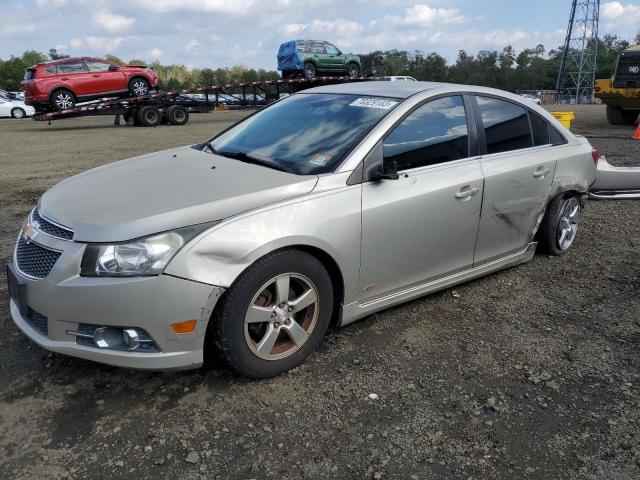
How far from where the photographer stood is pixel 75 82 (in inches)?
696

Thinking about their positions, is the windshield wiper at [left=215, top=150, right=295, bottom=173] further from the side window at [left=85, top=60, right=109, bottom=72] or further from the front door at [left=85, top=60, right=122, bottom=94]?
the side window at [left=85, top=60, right=109, bottom=72]

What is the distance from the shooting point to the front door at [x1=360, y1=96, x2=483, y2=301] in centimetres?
325

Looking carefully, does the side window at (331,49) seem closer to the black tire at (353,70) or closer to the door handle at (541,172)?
the black tire at (353,70)

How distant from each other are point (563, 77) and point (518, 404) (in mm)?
82412

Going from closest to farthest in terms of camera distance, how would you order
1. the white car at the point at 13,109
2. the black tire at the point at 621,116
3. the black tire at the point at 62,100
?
the black tire at the point at 621,116
the black tire at the point at 62,100
the white car at the point at 13,109

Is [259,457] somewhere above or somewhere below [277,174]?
below

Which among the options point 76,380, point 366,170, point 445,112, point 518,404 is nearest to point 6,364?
point 76,380

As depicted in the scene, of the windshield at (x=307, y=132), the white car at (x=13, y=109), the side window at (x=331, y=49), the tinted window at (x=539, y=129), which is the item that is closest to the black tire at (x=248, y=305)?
the windshield at (x=307, y=132)

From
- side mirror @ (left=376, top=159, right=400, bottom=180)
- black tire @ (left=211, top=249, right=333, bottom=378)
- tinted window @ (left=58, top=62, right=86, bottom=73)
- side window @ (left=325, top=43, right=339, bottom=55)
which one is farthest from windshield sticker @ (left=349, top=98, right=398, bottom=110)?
side window @ (left=325, top=43, right=339, bottom=55)

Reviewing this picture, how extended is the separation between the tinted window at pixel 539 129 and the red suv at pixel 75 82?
16896mm

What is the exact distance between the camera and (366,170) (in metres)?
3.21

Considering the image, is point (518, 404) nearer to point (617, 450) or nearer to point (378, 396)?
point (617, 450)

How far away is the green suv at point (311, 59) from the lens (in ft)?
77.0

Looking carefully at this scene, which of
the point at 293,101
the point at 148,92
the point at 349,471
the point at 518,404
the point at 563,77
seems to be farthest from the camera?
the point at 563,77
